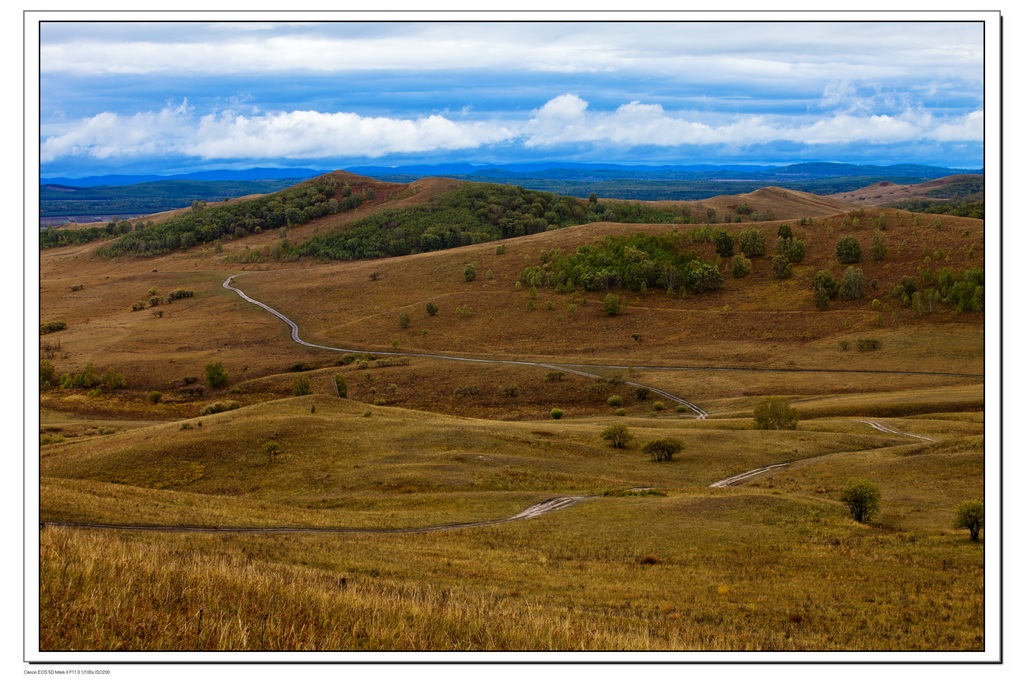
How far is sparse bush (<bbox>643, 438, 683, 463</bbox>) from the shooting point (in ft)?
171

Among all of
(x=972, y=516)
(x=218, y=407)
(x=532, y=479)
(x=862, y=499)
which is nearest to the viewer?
(x=972, y=516)

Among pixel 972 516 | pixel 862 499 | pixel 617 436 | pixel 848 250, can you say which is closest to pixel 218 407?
pixel 617 436

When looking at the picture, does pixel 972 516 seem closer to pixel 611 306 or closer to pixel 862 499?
pixel 862 499

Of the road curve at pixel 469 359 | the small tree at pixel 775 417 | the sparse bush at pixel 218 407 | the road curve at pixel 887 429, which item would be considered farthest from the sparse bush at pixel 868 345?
the sparse bush at pixel 218 407

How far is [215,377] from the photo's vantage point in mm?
104562

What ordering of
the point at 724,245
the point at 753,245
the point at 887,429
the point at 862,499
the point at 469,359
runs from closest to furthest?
the point at 862,499
the point at 887,429
the point at 469,359
the point at 724,245
the point at 753,245

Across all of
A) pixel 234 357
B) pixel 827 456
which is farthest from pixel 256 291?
pixel 827 456

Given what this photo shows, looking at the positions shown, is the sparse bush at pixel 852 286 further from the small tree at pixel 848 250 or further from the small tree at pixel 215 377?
Result: the small tree at pixel 215 377

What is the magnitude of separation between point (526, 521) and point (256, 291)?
444ft

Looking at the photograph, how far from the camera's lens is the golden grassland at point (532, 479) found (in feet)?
44.4

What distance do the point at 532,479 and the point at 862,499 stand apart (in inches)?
681

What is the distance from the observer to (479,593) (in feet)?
66.1
